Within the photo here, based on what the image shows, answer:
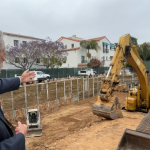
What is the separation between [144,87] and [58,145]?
5731 mm

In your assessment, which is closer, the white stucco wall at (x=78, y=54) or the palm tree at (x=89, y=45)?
the palm tree at (x=89, y=45)

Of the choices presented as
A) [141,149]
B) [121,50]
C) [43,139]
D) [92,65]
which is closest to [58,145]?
[43,139]

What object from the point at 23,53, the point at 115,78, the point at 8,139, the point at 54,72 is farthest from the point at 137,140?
the point at 23,53

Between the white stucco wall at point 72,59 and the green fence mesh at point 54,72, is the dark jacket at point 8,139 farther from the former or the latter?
the white stucco wall at point 72,59

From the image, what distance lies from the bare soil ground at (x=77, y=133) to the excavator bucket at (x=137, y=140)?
227 centimetres

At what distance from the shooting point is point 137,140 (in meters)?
2.68

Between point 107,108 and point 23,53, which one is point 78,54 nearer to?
point 23,53

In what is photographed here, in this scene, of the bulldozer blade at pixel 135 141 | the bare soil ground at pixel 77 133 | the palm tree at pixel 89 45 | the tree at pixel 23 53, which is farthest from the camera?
the palm tree at pixel 89 45

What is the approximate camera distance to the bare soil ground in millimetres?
5258

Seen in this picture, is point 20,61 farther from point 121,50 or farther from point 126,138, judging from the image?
point 126,138

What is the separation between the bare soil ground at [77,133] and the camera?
526cm

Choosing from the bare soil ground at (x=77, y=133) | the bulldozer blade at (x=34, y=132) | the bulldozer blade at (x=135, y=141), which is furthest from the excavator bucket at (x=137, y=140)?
the bulldozer blade at (x=34, y=132)

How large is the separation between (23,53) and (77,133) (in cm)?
2608

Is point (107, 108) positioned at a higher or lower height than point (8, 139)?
lower
